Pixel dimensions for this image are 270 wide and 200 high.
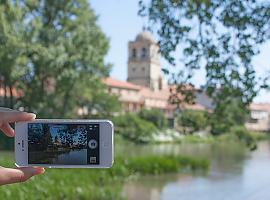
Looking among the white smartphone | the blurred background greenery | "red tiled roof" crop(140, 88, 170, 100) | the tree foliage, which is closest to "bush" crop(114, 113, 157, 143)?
the blurred background greenery

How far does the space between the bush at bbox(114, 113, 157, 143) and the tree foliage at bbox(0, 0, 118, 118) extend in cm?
753

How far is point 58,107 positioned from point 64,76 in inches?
102

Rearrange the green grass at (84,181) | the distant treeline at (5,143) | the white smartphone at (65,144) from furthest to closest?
the distant treeline at (5,143)
the green grass at (84,181)
the white smartphone at (65,144)

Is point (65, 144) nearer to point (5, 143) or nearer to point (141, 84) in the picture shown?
point (5, 143)

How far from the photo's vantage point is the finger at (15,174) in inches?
53.7

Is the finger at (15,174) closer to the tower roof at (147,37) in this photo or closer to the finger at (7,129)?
the finger at (7,129)

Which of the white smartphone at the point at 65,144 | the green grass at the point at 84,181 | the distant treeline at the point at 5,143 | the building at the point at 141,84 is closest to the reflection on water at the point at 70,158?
the white smartphone at the point at 65,144

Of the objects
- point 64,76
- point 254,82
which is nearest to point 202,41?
point 254,82

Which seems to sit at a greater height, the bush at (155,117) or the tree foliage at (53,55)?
the tree foliage at (53,55)

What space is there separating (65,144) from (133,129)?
3386cm

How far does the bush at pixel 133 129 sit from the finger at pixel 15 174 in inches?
1307

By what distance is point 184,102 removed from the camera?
565cm

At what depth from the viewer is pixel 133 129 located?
3547 cm

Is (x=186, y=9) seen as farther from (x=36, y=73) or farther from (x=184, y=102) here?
(x=36, y=73)
